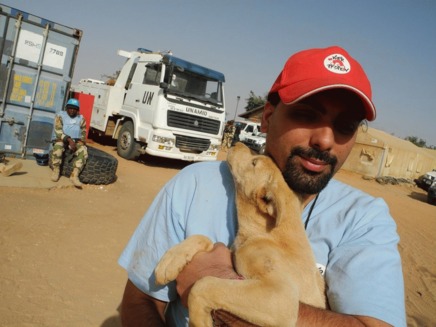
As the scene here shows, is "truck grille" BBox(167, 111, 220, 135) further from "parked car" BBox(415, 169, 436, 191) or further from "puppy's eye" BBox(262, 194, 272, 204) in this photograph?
"parked car" BBox(415, 169, 436, 191)

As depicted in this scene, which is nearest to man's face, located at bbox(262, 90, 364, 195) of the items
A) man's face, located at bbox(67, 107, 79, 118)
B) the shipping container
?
man's face, located at bbox(67, 107, 79, 118)

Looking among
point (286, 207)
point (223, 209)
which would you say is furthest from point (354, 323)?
point (223, 209)

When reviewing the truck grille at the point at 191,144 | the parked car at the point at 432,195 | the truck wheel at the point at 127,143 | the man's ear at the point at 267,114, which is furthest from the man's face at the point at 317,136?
the parked car at the point at 432,195

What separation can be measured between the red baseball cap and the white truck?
9.19m

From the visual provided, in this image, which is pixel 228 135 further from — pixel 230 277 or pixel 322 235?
pixel 230 277

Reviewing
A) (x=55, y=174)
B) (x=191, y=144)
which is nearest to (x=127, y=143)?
(x=191, y=144)

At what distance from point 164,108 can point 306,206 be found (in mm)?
9403

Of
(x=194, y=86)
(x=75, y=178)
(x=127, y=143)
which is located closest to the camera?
(x=75, y=178)

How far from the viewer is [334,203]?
191 cm

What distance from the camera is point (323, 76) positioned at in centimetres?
183

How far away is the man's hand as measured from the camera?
1672 millimetres

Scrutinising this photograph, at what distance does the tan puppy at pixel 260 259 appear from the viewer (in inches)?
58.9

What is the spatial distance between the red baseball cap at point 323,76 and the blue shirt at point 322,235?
1.92 ft

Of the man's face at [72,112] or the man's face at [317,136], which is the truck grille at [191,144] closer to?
the man's face at [72,112]
